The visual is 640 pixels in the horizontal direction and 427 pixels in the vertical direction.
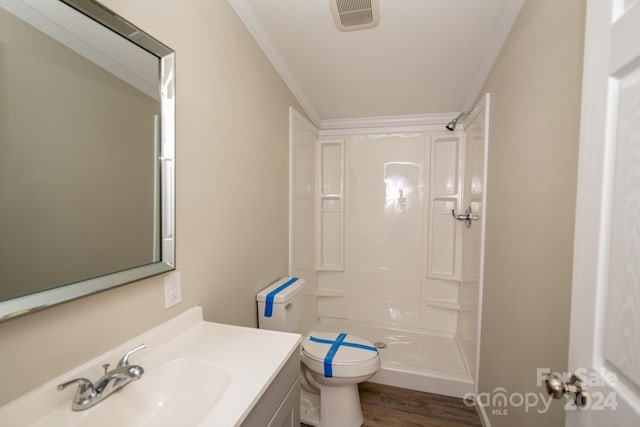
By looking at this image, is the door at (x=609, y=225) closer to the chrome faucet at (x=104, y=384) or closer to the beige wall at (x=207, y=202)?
the chrome faucet at (x=104, y=384)

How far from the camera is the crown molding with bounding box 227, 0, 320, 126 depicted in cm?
138

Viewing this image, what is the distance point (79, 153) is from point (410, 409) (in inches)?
90.0

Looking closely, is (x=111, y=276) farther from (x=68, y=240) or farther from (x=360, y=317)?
(x=360, y=317)

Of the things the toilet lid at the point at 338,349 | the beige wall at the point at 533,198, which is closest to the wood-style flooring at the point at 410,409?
the beige wall at the point at 533,198

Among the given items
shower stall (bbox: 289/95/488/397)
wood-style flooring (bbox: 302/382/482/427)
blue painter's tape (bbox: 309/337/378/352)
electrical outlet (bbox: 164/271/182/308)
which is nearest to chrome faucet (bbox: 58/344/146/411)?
electrical outlet (bbox: 164/271/182/308)

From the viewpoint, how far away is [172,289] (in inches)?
39.2

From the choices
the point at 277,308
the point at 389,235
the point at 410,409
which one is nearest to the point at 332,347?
the point at 277,308

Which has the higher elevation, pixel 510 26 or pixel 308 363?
pixel 510 26

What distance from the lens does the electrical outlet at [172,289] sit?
97 cm

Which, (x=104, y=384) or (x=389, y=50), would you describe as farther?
(x=389, y=50)

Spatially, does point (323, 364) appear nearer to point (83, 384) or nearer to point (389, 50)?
point (83, 384)

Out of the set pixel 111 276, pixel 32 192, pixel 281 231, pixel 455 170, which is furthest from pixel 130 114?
pixel 455 170

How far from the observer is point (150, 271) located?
89 centimetres

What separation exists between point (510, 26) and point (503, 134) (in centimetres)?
52
